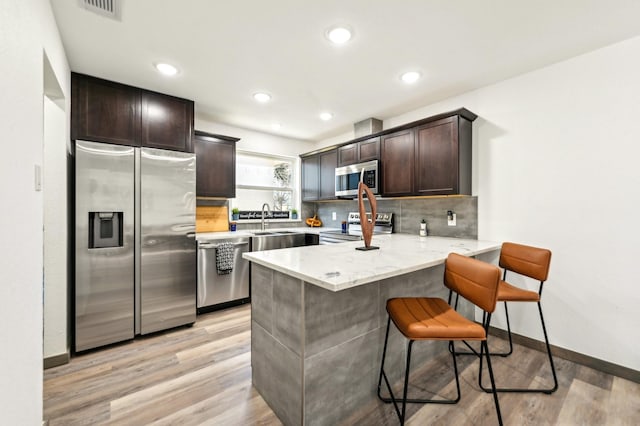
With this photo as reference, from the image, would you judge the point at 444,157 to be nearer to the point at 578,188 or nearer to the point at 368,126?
the point at 578,188

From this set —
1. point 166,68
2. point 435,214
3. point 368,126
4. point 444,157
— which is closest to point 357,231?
point 435,214

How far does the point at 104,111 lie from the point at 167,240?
134 cm

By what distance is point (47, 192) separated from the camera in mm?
2127

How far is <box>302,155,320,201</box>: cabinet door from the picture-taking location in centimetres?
456

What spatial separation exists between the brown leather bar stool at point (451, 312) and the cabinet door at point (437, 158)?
1.31 m

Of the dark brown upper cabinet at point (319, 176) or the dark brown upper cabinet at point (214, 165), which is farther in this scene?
the dark brown upper cabinet at point (319, 176)

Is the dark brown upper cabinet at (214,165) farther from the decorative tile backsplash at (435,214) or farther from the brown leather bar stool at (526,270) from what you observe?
the brown leather bar stool at (526,270)

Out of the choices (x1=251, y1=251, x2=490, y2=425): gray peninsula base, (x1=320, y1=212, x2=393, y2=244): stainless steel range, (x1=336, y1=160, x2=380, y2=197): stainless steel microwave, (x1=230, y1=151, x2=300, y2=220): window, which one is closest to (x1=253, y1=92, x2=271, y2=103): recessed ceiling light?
(x1=230, y1=151, x2=300, y2=220): window

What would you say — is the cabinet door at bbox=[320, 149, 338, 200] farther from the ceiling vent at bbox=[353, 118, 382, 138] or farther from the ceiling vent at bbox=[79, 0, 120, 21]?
the ceiling vent at bbox=[79, 0, 120, 21]

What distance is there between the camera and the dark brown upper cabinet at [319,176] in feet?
14.0

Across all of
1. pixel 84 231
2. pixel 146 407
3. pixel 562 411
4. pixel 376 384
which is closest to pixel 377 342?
pixel 376 384

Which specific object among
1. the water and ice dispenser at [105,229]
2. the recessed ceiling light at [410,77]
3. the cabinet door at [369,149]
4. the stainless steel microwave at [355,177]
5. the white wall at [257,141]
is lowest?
the water and ice dispenser at [105,229]

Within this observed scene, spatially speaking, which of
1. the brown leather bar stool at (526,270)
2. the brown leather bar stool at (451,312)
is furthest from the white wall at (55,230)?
the brown leather bar stool at (526,270)

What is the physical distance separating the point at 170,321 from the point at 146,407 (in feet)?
4.05
